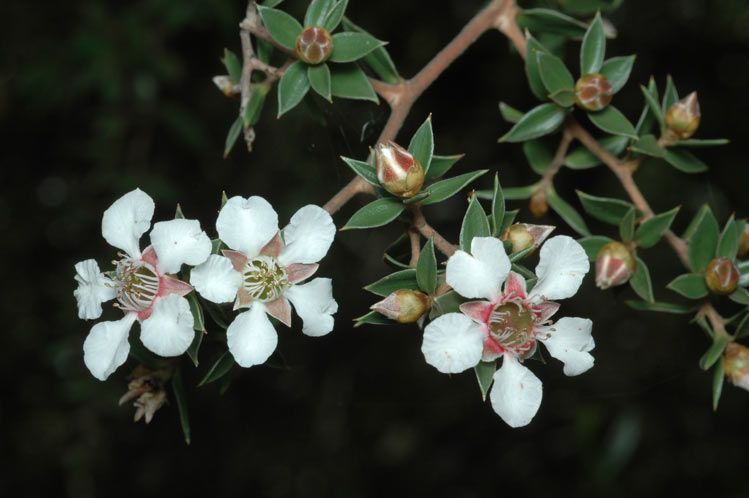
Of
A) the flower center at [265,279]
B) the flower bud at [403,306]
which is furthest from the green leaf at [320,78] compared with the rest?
the flower bud at [403,306]

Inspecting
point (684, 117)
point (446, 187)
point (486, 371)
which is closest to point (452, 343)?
point (486, 371)

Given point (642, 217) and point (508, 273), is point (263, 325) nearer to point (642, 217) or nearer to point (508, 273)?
point (508, 273)

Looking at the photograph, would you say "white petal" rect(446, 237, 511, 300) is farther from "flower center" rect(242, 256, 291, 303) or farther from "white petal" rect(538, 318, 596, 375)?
"flower center" rect(242, 256, 291, 303)

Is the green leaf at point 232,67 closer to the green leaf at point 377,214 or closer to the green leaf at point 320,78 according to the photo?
the green leaf at point 320,78

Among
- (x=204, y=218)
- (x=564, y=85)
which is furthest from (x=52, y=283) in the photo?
(x=564, y=85)

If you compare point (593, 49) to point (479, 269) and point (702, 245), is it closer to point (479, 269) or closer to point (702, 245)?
point (702, 245)
